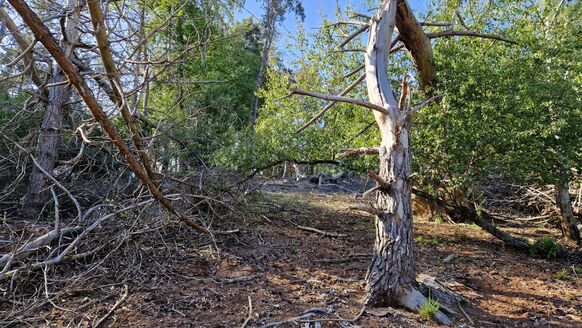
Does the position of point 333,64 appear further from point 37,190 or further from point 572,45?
point 37,190

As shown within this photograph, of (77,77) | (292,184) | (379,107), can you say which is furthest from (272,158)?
(292,184)

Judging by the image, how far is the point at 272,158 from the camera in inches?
251

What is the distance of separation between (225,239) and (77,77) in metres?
3.22

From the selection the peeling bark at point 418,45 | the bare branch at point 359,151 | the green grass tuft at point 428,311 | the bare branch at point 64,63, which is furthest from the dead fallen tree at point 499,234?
the bare branch at point 64,63

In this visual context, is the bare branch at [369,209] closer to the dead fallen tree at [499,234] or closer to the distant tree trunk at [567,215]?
the dead fallen tree at [499,234]

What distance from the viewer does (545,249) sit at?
228 inches

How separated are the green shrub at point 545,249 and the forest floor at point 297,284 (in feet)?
0.48

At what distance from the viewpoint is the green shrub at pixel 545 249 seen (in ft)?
18.8

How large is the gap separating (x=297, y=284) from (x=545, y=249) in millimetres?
4430

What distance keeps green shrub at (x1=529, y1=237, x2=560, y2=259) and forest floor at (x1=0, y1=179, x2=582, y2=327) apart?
14 cm

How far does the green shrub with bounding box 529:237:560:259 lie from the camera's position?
573cm

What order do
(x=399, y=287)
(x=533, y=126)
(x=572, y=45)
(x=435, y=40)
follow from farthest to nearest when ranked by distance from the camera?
(x=435, y=40)
(x=572, y=45)
(x=533, y=126)
(x=399, y=287)

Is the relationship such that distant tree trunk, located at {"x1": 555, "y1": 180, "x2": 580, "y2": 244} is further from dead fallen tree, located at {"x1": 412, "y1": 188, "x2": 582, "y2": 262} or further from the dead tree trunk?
the dead tree trunk

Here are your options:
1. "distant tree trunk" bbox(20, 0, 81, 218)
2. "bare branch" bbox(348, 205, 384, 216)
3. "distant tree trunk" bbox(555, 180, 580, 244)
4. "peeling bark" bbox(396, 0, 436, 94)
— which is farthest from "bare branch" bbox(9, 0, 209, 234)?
"distant tree trunk" bbox(555, 180, 580, 244)
